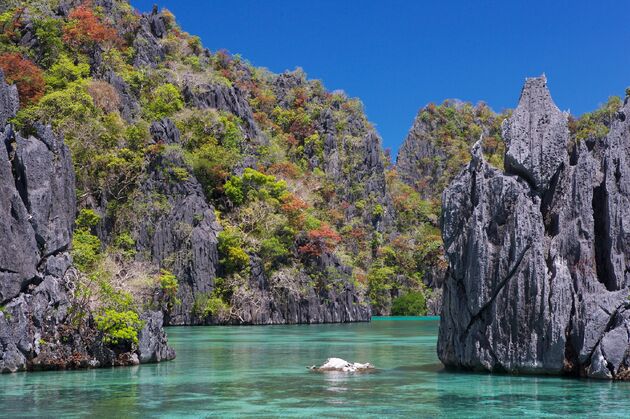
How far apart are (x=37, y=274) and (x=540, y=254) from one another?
14.3 m

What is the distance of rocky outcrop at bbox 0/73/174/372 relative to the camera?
21.2m

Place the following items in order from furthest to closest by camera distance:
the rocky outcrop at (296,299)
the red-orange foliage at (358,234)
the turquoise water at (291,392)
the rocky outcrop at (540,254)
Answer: the red-orange foliage at (358,234) → the rocky outcrop at (296,299) → the rocky outcrop at (540,254) → the turquoise water at (291,392)

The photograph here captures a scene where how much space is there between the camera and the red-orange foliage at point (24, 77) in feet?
186

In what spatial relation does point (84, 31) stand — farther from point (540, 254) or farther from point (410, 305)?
point (540, 254)

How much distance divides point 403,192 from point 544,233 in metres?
88.4

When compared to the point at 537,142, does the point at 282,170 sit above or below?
above

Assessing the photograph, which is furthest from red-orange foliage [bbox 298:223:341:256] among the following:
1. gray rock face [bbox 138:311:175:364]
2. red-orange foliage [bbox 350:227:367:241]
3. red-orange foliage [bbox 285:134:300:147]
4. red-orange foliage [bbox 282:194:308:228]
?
gray rock face [bbox 138:311:175:364]

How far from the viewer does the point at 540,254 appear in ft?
62.5

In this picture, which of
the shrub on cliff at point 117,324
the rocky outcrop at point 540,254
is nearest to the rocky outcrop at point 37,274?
the shrub on cliff at point 117,324

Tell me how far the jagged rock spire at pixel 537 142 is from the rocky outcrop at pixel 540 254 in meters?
0.03

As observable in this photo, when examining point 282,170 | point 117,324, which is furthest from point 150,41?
point 117,324

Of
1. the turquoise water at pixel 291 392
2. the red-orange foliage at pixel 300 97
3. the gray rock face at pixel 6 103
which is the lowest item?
the turquoise water at pixel 291 392

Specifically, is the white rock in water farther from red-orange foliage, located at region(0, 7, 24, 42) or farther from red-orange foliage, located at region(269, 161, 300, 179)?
red-orange foliage, located at region(0, 7, 24, 42)

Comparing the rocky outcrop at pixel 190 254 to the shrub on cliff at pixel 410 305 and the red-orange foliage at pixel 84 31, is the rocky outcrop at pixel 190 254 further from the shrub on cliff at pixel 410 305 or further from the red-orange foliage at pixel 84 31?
the shrub on cliff at pixel 410 305
